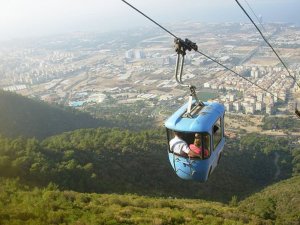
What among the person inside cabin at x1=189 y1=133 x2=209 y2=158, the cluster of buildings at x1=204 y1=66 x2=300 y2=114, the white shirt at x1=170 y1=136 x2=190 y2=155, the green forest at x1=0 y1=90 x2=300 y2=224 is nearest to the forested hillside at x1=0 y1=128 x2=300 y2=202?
the green forest at x1=0 y1=90 x2=300 y2=224

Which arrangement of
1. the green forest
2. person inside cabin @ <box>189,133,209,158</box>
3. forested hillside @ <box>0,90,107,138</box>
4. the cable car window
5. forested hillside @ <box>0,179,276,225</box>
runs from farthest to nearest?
forested hillside @ <box>0,90,107,138</box>
the green forest
forested hillside @ <box>0,179,276,225</box>
the cable car window
person inside cabin @ <box>189,133,209,158</box>

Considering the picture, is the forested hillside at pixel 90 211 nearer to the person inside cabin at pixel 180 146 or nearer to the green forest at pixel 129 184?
the green forest at pixel 129 184

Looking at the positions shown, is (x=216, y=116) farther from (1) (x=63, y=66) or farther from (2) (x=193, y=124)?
(1) (x=63, y=66)

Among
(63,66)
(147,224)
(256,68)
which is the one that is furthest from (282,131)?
(63,66)

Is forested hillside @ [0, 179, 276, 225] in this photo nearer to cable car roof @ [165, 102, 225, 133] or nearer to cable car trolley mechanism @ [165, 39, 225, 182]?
cable car trolley mechanism @ [165, 39, 225, 182]

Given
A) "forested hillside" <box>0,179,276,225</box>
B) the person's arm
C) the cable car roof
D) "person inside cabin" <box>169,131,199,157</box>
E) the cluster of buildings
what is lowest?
the cluster of buildings

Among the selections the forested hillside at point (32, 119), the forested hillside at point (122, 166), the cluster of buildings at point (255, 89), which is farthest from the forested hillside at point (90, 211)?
the cluster of buildings at point (255, 89)

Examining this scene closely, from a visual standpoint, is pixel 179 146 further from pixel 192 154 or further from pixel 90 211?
pixel 90 211
